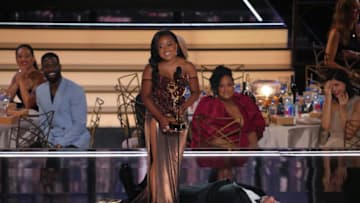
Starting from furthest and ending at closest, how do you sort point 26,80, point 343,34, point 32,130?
point 343,34, point 26,80, point 32,130

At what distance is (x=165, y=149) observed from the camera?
198 cm

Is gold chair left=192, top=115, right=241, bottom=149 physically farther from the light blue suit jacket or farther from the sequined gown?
the sequined gown

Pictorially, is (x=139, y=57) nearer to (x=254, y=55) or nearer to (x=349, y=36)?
(x=254, y=55)

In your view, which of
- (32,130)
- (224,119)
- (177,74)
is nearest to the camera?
(177,74)

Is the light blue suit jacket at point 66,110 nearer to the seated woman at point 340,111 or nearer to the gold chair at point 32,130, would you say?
the gold chair at point 32,130

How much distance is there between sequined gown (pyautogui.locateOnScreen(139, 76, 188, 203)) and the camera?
6.37 ft

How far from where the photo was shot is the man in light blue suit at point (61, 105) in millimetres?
4914

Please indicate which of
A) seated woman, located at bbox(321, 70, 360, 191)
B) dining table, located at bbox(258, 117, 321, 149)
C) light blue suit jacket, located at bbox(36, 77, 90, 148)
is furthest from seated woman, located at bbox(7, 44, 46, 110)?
seated woman, located at bbox(321, 70, 360, 191)

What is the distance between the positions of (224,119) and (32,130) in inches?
62.6

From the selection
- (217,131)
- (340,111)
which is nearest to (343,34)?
(340,111)

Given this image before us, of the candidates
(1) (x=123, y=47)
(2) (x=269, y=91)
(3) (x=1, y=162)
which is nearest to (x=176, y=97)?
(3) (x=1, y=162)

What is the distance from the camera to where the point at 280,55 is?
327 inches

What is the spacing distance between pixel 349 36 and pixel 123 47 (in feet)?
9.21

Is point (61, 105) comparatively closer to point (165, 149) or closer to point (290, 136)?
point (290, 136)
